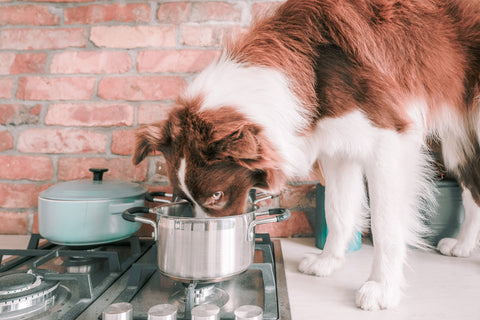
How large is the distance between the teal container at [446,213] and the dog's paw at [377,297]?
49cm

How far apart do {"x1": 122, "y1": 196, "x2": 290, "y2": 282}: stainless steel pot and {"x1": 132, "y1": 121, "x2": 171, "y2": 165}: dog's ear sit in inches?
8.7

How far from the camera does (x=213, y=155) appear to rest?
760mm

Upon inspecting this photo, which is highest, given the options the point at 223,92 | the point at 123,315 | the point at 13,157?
the point at 223,92

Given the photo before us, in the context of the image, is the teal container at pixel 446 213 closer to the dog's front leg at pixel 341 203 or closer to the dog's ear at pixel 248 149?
the dog's front leg at pixel 341 203

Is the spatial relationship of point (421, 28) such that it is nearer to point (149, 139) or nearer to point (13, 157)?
point (149, 139)

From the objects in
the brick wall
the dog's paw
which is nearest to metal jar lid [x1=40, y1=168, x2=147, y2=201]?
the brick wall

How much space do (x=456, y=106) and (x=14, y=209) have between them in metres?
1.70

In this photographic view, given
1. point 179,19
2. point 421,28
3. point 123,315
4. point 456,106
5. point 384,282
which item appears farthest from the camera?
point 179,19

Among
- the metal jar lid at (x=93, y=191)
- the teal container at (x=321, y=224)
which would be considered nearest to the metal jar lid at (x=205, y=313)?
the metal jar lid at (x=93, y=191)

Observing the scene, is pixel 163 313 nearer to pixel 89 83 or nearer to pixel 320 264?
pixel 320 264

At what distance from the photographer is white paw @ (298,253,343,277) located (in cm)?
91

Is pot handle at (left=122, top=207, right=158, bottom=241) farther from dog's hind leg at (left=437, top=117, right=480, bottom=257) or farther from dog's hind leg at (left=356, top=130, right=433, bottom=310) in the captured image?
dog's hind leg at (left=437, top=117, right=480, bottom=257)

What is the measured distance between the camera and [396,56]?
0.85m

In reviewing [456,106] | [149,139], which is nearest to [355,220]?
[456,106]
